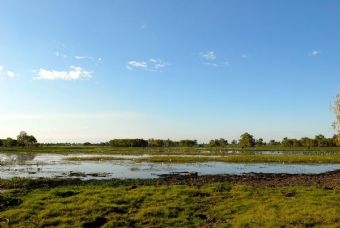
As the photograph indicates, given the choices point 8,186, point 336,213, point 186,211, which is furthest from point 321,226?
point 8,186

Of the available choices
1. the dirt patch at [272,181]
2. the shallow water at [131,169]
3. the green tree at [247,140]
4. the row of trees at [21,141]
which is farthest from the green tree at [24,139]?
the dirt patch at [272,181]

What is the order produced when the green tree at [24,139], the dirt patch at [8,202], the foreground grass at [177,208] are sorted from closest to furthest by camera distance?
the foreground grass at [177,208]
the dirt patch at [8,202]
the green tree at [24,139]

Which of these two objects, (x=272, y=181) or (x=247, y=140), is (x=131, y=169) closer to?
(x=272, y=181)

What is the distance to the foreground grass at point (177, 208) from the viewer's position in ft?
55.0

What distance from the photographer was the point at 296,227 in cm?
1510

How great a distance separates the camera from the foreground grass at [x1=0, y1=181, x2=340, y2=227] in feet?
55.0

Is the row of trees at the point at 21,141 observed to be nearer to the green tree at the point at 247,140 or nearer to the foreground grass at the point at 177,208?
the green tree at the point at 247,140

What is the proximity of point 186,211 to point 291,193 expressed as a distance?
840cm

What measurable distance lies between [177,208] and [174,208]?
17cm

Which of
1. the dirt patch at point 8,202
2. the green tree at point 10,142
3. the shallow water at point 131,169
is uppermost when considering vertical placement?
the green tree at point 10,142

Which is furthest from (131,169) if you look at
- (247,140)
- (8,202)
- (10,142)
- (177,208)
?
(10,142)

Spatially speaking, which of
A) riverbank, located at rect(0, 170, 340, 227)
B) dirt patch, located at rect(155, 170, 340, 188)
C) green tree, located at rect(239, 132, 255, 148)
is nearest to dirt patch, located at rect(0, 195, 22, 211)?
riverbank, located at rect(0, 170, 340, 227)

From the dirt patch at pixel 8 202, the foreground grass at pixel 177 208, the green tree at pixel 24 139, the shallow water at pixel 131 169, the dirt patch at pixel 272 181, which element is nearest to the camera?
the foreground grass at pixel 177 208

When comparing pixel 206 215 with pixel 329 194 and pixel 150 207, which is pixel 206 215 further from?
pixel 329 194
